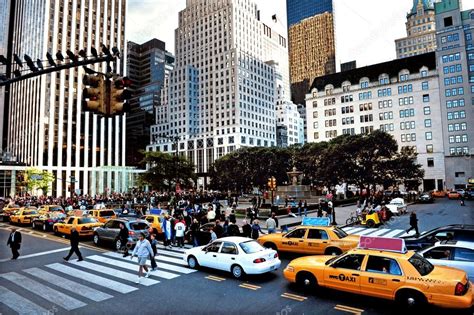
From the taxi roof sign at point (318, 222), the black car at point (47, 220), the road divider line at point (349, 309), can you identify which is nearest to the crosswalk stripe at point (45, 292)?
the road divider line at point (349, 309)

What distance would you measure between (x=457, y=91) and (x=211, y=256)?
277 ft

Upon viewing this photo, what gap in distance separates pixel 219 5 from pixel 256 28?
1802cm

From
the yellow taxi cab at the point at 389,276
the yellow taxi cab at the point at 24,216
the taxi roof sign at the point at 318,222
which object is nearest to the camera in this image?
the yellow taxi cab at the point at 389,276

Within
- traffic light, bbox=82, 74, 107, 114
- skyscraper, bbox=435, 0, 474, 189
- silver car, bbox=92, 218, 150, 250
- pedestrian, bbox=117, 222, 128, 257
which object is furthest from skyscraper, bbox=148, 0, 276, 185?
traffic light, bbox=82, 74, 107, 114

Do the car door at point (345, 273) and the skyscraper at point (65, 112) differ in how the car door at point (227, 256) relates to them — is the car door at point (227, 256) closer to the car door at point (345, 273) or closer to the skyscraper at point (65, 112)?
the car door at point (345, 273)

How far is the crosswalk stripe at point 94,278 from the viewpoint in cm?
1050

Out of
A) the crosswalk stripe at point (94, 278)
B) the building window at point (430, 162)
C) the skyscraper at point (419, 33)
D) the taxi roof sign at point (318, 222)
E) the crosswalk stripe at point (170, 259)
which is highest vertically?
the skyscraper at point (419, 33)

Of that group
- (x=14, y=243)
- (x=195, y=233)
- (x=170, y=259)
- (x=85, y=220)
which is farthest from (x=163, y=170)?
(x=170, y=259)

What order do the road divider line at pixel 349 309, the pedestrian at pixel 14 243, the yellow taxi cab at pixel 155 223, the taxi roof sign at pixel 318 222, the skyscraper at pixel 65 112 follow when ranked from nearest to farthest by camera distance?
the road divider line at pixel 349 309, the pedestrian at pixel 14 243, the taxi roof sign at pixel 318 222, the yellow taxi cab at pixel 155 223, the skyscraper at pixel 65 112

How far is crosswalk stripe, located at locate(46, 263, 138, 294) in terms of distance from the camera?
1050 cm

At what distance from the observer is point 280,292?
32.7 ft

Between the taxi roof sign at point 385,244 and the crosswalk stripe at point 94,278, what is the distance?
745 centimetres

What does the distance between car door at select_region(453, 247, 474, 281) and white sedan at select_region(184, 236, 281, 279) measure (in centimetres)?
572

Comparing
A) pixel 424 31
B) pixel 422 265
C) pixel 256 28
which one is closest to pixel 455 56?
pixel 424 31
